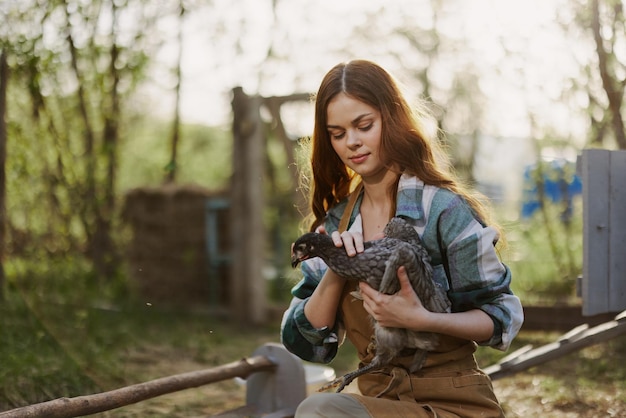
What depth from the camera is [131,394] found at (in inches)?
112

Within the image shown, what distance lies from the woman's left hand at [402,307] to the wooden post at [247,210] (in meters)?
5.36

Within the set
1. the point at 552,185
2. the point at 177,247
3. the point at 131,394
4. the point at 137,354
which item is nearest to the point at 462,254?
the point at 131,394

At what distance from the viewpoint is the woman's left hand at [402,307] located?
2074 mm

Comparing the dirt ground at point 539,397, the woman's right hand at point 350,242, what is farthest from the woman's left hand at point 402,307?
the dirt ground at point 539,397

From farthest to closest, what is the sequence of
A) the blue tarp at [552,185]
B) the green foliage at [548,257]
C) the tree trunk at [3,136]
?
the green foliage at [548,257] < the blue tarp at [552,185] < the tree trunk at [3,136]

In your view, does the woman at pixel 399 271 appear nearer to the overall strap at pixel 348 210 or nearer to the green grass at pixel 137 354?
the overall strap at pixel 348 210

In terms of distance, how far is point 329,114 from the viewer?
7.82 ft

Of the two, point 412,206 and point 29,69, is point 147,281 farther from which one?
point 412,206

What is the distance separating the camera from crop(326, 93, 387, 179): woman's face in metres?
2.33

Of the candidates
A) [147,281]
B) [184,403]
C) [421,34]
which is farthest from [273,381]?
[147,281]

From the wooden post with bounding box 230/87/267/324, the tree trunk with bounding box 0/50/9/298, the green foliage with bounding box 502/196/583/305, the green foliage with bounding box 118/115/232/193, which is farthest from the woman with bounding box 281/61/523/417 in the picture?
the green foliage with bounding box 118/115/232/193

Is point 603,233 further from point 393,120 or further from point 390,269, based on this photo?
point 390,269

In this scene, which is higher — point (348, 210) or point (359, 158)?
point (359, 158)

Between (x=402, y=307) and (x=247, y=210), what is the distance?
18.0 ft
